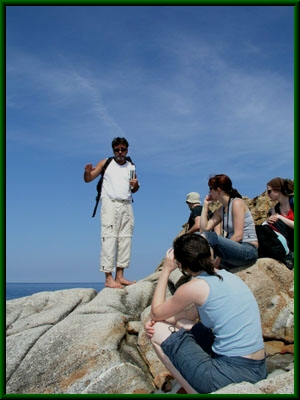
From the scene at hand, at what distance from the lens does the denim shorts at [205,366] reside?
5.63 m

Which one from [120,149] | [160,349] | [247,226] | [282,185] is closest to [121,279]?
[120,149]

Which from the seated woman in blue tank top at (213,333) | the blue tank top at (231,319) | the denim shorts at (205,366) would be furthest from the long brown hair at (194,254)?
the denim shorts at (205,366)

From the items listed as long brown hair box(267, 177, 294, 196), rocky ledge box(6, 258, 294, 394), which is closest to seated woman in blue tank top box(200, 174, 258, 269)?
rocky ledge box(6, 258, 294, 394)

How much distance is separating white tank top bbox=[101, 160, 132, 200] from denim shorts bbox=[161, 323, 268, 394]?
7673 mm

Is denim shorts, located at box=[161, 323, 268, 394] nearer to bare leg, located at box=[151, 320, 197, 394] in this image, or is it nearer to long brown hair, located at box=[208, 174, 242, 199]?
bare leg, located at box=[151, 320, 197, 394]

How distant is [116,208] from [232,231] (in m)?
4.34

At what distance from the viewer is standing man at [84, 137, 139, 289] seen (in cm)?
1338

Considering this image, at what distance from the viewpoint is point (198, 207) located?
528 inches

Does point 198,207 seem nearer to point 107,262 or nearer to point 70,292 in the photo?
point 107,262

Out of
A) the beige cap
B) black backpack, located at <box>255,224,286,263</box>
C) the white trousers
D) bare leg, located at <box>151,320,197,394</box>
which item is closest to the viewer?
bare leg, located at <box>151,320,197,394</box>

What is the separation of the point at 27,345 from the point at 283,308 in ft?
21.2

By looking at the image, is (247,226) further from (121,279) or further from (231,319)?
(121,279)

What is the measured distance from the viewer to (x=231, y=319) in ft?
19.0

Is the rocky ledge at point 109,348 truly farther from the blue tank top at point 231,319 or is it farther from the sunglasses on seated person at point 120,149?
the sunglasses on seated person at point 120,149
